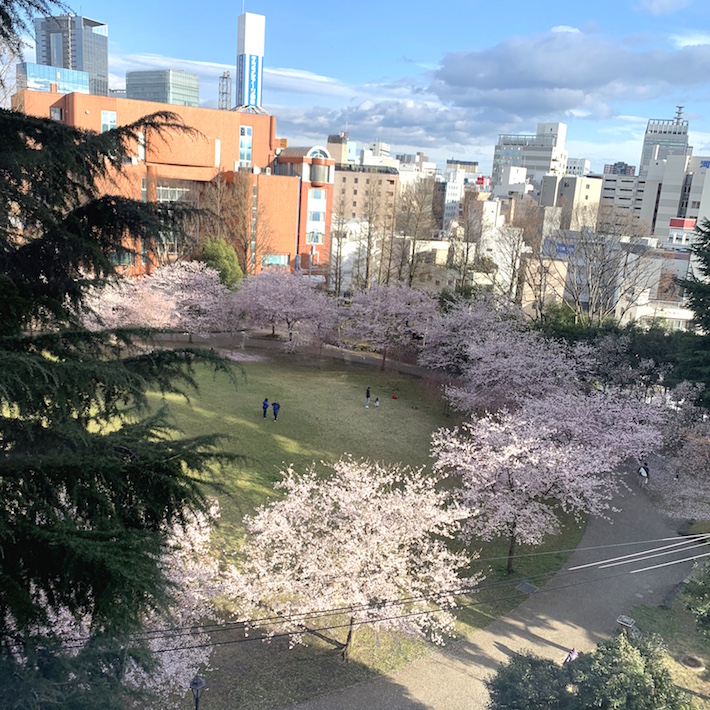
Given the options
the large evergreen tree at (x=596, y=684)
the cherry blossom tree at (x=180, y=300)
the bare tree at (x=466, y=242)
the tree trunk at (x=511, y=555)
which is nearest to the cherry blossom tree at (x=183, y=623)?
the large evergreen tree at (x=596, y=684)

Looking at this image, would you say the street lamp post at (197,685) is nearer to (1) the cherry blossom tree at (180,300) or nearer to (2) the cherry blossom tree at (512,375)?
(2) the cherry blossom tree at (512,375)

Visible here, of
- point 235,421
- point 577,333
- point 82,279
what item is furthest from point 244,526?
point 577,333

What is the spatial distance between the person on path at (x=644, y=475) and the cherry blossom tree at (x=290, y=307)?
15.8 m

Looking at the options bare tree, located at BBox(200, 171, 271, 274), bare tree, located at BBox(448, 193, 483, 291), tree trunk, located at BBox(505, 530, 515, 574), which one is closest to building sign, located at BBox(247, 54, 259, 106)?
bare tree, located at BBox(200, 171, 271, 274)

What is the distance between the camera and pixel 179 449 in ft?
17.3

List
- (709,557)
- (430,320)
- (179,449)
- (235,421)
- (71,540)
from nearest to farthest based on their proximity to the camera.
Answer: (71,540)
(179,449)
(709,557)
(235,421)
(430,320)

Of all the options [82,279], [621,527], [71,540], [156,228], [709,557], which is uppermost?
[156,228]

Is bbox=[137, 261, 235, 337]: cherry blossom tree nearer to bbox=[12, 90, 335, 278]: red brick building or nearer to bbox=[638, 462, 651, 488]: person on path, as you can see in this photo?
bbox=[12, 90, 335, 278]: red brick building

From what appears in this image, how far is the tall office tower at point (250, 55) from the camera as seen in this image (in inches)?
2287

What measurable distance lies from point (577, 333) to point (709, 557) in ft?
41.2

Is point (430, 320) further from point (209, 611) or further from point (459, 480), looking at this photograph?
point (209, 611)

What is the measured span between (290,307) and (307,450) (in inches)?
458

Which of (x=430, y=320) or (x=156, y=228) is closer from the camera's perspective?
(x=156, y=228)

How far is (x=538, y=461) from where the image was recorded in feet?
46.7
